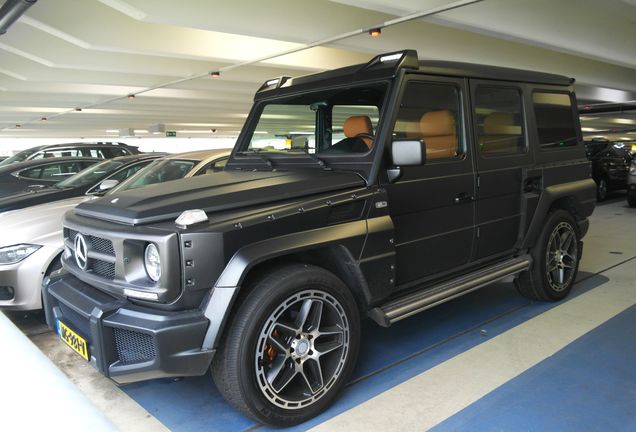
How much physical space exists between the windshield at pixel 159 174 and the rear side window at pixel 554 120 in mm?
3378

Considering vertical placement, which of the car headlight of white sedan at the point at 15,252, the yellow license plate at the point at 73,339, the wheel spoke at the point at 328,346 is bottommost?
the wheel spoke at the point at 328,346

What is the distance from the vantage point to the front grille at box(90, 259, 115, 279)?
2584 mm

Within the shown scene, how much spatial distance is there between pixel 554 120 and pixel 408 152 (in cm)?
227

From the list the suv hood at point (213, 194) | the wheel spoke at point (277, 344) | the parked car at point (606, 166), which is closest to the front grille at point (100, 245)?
the suv hood at point (213, 194)

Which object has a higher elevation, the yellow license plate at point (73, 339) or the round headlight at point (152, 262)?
the round headlight at point (152, 262)

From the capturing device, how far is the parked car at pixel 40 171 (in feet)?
29.3

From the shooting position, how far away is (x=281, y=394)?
2568 mm

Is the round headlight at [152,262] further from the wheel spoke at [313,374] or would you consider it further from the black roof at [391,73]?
the black roof at [391,73]

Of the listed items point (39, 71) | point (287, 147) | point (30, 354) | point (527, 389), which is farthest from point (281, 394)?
point (39, 71)

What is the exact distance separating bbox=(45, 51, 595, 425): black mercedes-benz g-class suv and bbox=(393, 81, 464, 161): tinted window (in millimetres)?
12

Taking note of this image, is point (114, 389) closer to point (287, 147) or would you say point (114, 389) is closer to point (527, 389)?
point (287, 147)

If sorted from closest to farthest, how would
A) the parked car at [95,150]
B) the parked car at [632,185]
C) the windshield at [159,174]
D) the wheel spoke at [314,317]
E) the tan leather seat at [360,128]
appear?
1. the wheel spoke at [314,317]
2. the tan leather seat at [360,128]
3. the windshield at [159,174]
4. the parked car at [632,185]
5. the parked car at [95,150]

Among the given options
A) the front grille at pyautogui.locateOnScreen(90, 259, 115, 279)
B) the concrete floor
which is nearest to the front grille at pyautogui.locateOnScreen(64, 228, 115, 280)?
the front grille at pyautogui.locateOnScreen(90, 259, 115, 279)

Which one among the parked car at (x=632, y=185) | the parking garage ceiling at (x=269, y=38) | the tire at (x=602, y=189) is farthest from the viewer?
the tire at (x=602, y=189)
